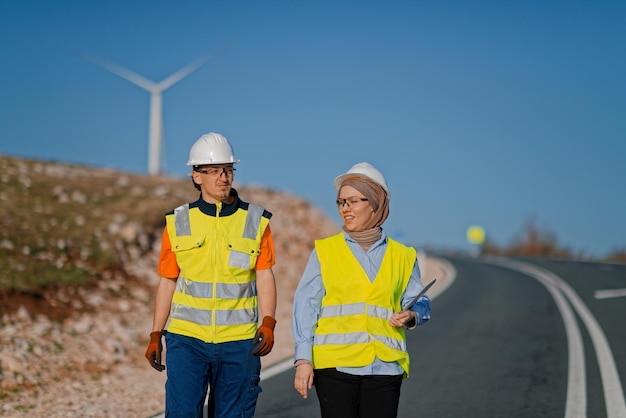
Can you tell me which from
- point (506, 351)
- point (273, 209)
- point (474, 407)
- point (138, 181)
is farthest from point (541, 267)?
point (474, 407)

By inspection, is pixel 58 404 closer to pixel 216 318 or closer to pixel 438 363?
pixel 216 318

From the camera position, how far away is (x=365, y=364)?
400cm

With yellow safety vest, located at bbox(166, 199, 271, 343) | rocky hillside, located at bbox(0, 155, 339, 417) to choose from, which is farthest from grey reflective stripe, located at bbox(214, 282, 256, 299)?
rocky hillside, located at bbox(0, 155, 339, 417)

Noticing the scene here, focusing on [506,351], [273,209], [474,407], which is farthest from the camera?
[273,209]

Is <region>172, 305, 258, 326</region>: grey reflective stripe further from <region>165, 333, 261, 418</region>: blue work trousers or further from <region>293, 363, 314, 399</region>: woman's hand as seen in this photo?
<region>293, 363, 314, 399</region>: woman's hand

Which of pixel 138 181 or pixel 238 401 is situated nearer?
pixel 238 401

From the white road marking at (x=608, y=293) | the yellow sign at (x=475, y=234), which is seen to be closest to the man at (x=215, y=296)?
the white road marking at (x=608, y=293)

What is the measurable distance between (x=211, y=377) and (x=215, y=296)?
502 mm

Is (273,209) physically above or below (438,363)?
above

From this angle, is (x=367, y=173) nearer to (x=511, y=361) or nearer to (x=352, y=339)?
(x=352, y=339)

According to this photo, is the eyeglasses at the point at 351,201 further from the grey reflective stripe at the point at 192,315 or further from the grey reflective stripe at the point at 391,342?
the grey reflective stripe at the point at 192,315

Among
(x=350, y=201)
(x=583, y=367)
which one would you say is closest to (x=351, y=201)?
(x=350, y=201)

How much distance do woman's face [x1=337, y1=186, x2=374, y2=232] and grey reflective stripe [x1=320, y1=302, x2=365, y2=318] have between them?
40 centimetres

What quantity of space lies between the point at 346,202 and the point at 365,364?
0.84 meters
